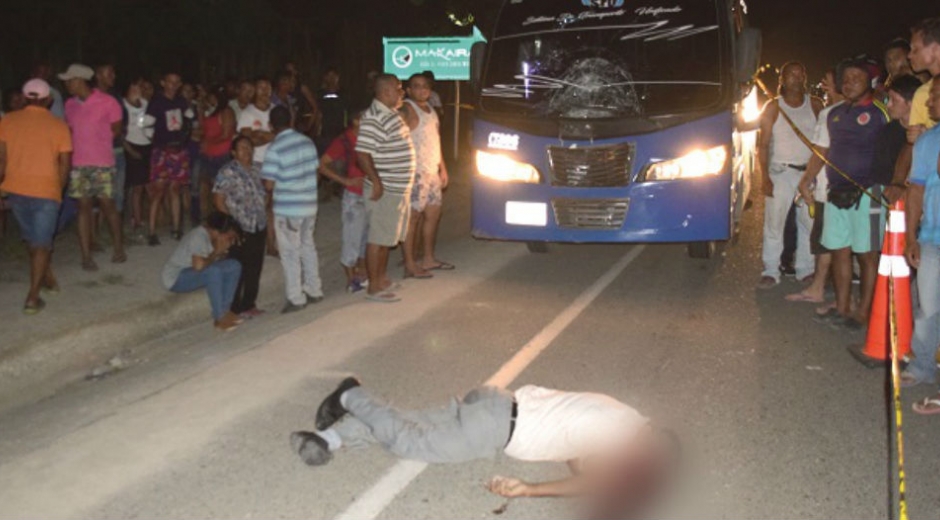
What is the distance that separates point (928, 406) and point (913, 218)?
45.9 inches

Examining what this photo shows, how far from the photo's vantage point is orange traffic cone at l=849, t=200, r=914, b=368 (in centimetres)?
695

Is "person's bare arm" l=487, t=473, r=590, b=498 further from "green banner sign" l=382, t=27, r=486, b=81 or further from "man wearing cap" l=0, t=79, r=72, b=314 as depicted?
"green banner sign" l=382, t=27, r=486, b=81

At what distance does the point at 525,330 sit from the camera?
791 centimetres

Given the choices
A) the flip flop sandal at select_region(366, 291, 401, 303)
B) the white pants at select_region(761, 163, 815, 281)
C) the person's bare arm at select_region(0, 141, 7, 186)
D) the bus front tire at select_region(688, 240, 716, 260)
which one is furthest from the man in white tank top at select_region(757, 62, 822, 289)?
the person's bare arm at select_region(0, 141, 7, 186)

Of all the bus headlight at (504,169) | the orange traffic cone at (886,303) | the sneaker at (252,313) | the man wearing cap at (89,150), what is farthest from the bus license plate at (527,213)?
the man wearing cap at (89,150)

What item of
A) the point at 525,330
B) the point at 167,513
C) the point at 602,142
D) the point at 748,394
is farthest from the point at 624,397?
the point at 602,142

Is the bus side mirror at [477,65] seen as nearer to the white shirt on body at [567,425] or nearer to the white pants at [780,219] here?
the white pants at [780,219]

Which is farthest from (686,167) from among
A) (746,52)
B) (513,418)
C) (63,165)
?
(63,165)

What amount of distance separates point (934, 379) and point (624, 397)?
6.74 ft

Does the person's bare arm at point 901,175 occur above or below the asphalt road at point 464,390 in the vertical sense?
above

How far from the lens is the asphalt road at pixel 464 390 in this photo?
189 inches

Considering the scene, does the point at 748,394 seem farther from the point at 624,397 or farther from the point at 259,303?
the point at 259,303

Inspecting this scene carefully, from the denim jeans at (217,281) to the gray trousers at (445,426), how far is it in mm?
3597

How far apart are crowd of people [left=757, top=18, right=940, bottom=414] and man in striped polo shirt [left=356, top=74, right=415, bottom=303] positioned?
3.32 m
